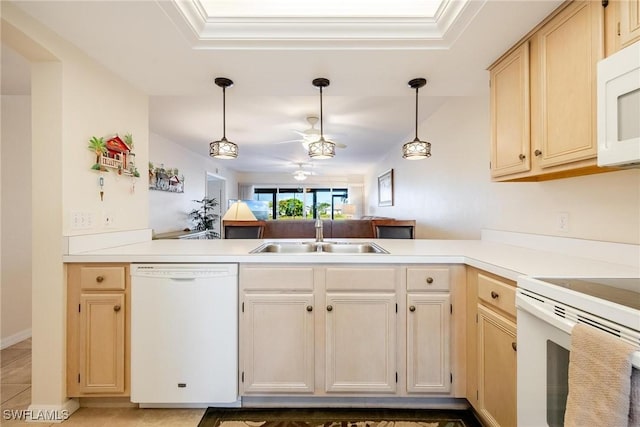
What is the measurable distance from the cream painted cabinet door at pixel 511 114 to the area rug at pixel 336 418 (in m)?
1.47

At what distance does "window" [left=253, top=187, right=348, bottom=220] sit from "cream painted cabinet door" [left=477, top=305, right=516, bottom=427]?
8.24 meters

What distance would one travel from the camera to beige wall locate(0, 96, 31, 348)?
2543mm

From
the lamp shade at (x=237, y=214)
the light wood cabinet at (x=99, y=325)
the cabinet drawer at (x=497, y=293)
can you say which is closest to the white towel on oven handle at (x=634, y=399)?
the cabinet drawer at (x=497, y=293)

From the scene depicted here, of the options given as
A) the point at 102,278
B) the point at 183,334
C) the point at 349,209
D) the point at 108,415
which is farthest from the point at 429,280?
the point at 349,209

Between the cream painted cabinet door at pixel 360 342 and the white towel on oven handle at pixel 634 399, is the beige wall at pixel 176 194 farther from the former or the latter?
the white towel on oven handle at pixel 634 399

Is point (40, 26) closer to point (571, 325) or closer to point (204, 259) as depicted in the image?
point (204, 259)

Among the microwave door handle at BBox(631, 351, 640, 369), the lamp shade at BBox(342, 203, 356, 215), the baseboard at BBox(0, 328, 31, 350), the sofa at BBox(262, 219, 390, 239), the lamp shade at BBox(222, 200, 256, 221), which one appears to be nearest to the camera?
the microwave door handle at BBox(631, 351, 640, 369)

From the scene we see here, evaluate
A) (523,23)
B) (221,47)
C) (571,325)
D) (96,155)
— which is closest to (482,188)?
(523,23)

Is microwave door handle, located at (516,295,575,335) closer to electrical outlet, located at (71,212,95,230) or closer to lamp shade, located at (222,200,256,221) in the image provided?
electrical outlet, located at (71,212,95,230)

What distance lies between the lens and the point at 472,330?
1578mm

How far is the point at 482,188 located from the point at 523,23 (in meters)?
1.34

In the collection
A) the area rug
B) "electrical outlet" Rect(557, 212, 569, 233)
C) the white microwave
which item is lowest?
the area rug

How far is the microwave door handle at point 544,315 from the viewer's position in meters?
0.86

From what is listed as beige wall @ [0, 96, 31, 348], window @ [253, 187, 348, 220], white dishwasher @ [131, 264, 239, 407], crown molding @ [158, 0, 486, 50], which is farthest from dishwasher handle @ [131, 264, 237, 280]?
window @ [253, 187, 348, 220]
